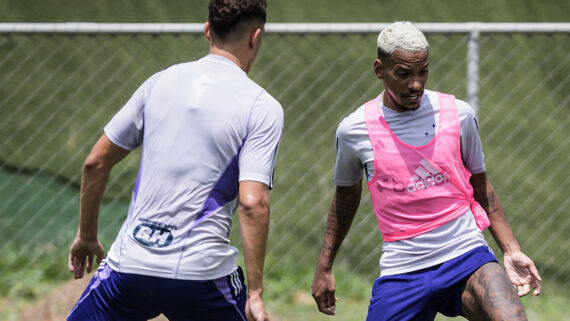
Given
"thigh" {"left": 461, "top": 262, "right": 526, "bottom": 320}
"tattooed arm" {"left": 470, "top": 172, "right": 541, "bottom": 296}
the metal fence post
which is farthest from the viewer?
the metal fence post

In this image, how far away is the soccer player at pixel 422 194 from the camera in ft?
10.7

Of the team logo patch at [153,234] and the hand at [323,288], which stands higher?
the team logo patch at [153,234]

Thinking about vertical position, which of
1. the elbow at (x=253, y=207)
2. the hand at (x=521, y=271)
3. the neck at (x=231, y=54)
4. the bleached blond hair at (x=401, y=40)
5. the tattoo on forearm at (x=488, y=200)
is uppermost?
the neck at (x=231, y=54)

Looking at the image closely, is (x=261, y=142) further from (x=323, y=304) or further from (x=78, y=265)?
(x=323, y=304)

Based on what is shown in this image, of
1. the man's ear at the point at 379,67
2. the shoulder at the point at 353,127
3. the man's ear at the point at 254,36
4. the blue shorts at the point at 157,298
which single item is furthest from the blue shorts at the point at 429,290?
the man's ear at the point at 254,36

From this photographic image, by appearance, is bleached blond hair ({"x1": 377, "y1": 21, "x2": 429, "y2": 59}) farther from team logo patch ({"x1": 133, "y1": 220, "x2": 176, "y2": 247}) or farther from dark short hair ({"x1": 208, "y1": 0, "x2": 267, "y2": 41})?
team logo patch ({"x1": 133, "y1": 220, "x2": 176, "y2": 247})

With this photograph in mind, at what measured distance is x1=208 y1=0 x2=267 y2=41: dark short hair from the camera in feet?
9.43

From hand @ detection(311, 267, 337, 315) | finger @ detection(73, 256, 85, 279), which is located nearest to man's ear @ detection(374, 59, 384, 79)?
hand @ detection(311, 267, 337, 315)

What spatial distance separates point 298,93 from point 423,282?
2.94m

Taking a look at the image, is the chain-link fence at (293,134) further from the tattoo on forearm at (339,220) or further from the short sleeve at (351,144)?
the short sleeve at (351,144)

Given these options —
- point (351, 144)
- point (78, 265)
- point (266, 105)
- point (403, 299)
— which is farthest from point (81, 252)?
point (403, 299)

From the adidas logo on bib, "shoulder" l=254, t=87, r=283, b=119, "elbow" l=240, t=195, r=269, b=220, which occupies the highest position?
"shoulder" l=254, t=87, r=283, b=119

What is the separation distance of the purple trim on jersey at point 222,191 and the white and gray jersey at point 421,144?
812 mm

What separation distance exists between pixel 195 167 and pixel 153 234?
0.30 m
